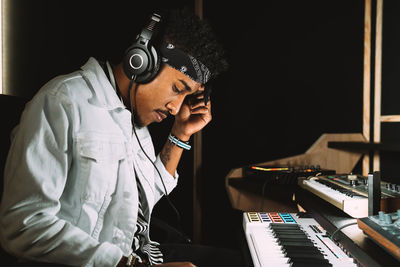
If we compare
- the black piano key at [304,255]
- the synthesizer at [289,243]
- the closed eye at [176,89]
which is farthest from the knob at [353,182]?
the closed eye at [176,89]

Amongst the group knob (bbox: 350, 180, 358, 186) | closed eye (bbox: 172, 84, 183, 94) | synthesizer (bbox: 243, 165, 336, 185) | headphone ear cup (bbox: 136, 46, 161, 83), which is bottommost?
synthesizer (bbox: 243, 165, 336, 185)

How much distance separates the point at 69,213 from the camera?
99cm

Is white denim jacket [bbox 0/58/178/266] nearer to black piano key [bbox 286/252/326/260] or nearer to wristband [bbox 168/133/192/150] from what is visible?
wristband [bbox 168/133/192/150]

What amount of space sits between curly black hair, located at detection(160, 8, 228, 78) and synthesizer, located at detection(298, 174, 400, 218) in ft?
2.23

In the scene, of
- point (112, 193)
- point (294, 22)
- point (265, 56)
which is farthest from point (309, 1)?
point (112, 193)

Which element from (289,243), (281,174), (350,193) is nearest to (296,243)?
(289,243)

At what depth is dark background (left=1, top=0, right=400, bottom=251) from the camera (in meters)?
1.76

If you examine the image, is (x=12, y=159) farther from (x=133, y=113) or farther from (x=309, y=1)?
(x=309, y=1)

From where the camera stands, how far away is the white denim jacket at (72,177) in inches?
32.7

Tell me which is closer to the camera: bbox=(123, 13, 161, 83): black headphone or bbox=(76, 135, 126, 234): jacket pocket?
bbox=(76, 135, 126, 234): jacket pocket

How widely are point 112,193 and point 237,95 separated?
1432 mm

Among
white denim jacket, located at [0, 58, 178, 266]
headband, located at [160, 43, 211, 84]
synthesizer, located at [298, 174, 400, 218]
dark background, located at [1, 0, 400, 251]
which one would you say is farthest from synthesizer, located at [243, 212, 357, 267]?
dark background, located at [1, 0, 400, 251]

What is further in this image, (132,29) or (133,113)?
(132,29)

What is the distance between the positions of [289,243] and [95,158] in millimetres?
726
